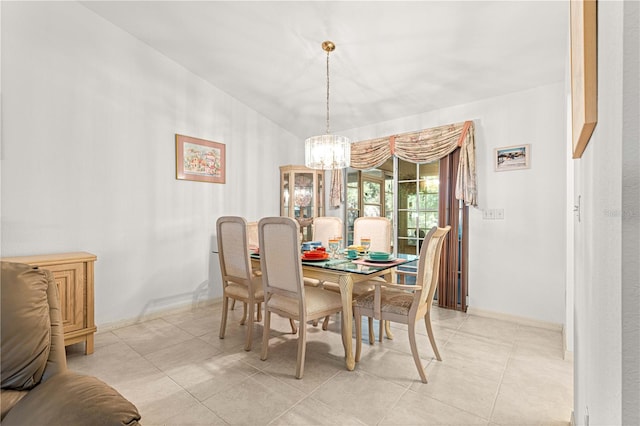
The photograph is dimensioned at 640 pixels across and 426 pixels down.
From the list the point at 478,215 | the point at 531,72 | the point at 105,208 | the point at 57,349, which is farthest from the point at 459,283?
the point at 105,208

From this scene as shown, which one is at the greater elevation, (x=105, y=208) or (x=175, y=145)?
(x=175, y=145)

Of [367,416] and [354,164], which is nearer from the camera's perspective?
[367,416]

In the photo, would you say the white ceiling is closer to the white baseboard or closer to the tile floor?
the white baseboard

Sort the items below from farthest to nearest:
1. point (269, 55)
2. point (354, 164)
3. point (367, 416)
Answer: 1. point (354, 164)
2. point (269, 55)
3. point (367, 416)

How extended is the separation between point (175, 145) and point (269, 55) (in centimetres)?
147

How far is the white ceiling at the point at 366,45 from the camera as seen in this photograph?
7.89ft

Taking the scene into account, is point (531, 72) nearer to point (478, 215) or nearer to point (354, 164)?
point (478, 215)

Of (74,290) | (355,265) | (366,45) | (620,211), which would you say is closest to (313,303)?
(355,265)

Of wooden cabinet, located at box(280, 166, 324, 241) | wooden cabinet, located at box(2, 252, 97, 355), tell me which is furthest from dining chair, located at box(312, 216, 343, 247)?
wooden cabinet, located at box(2, 252, 97, 355)

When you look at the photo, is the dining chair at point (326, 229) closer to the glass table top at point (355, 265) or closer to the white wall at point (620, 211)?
the glass table top at point (355, 265)

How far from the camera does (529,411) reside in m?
1.81

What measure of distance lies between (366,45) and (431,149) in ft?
4.91

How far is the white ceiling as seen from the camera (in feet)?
7.89

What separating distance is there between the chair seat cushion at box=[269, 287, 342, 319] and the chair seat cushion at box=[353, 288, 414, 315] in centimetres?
17
